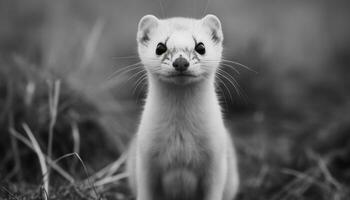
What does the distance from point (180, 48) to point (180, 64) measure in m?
0.20

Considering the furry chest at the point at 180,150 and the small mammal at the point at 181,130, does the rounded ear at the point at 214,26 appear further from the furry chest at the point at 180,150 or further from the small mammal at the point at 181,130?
the furry chest at the point at 180,150

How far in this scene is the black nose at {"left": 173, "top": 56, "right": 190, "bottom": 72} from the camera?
3.53 metres

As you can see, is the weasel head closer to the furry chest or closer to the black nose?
the black nose

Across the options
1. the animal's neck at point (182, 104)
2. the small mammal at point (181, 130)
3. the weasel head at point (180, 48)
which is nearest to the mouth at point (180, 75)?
the weasel head at point (180, 48)

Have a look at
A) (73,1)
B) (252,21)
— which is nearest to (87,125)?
(73,1)

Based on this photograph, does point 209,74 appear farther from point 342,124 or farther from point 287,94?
point 287,94

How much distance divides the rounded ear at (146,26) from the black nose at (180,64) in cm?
71

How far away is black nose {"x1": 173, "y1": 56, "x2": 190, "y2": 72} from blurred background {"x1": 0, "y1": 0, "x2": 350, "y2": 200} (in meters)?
0.97

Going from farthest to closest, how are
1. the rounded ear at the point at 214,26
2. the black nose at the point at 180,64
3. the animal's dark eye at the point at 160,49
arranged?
the rounded ear at the point at 214,26 < the animal's dark eye at the point at 160,49 < the black nose at the point at 180,64

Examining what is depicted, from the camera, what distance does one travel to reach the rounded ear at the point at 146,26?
13.4ft

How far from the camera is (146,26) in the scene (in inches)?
163

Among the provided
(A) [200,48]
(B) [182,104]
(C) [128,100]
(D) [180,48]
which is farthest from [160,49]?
(C) [128,100]

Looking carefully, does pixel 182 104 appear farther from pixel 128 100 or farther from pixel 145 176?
pixel 128 100

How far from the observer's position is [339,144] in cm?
577
